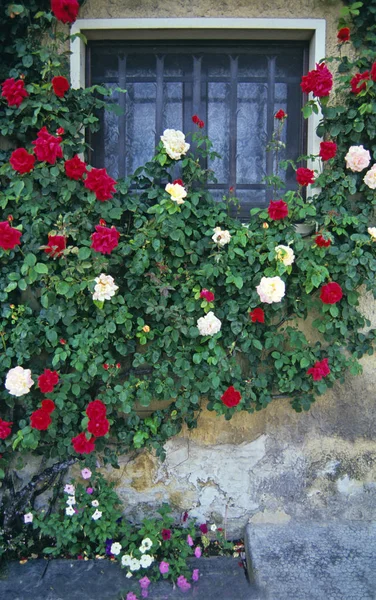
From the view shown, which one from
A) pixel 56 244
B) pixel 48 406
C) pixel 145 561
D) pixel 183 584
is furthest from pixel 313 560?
pixel 56 244

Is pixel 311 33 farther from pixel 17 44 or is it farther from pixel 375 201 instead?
pixel 17 44

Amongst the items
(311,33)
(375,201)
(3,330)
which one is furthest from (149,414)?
(311,33)

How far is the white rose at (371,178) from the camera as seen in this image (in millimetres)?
2615

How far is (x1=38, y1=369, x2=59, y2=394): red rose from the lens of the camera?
2488mm

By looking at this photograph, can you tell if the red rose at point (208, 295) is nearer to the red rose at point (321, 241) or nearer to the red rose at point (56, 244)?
the red rose at point (321, 241)

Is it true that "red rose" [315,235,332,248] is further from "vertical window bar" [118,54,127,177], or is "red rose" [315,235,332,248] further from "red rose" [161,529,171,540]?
"red rose" [161,529,171,540]

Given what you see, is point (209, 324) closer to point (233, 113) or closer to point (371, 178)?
point (371, 178)

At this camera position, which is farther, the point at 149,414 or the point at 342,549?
the point at 149,414

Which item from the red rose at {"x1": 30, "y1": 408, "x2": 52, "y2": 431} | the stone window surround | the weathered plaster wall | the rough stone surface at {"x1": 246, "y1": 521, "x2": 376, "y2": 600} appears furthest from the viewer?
the weathered plaster wall

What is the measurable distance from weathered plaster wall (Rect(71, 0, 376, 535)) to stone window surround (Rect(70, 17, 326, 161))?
4.41 ft

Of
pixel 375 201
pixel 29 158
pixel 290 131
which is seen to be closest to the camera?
pixel 29 158

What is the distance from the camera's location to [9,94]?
251 cm

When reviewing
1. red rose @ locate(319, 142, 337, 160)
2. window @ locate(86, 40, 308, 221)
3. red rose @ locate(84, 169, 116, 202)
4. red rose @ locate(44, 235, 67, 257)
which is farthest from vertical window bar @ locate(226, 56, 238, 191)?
red rose @ locate(44, 235, 67, 257)

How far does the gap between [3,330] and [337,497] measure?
1.91 m
